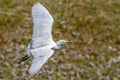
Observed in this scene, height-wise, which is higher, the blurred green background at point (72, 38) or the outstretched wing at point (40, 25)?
the outstretched wing at point (40, 25)

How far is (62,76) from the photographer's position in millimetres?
8164

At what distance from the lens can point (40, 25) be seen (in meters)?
5.46

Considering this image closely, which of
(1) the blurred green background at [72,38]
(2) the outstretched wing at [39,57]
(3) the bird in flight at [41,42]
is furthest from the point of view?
(1) the blurred green background at [72,38]

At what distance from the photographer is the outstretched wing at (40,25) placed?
17.5 feet

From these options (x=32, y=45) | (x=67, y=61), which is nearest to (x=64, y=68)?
(x=67, y=61)

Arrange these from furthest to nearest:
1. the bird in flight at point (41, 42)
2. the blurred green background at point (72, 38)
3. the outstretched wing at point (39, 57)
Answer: the blurred green background at point (72, 38) → the bird in flight at point (41, 42) → the outstretched wing at point (39, 57)

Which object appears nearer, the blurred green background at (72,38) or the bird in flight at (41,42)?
the bird in flight at (41,42)

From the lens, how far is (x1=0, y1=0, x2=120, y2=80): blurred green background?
323 inches

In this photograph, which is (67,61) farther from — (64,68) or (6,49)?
(6,49)

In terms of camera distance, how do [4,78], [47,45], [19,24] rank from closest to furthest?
[47,45], [4,78], [19,24]

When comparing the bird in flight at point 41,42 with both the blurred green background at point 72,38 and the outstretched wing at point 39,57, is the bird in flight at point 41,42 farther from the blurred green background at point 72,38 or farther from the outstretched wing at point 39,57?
the blurred green background at point 72,38

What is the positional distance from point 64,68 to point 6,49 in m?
1.04

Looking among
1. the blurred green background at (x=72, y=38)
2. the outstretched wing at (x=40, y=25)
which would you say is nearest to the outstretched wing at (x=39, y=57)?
the outstretched wing at (x=40, y=25)

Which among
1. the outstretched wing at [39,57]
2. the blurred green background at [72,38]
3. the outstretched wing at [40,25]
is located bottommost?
the blurred green background at [72,38]
